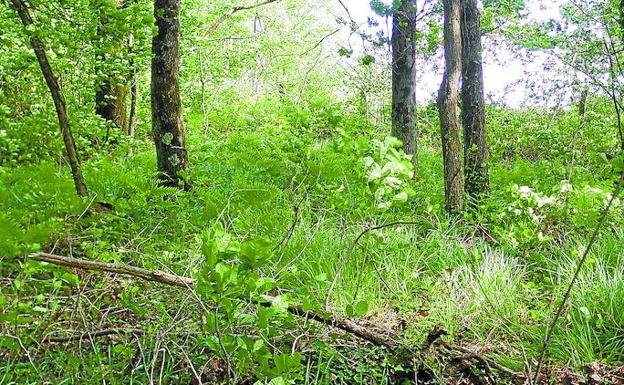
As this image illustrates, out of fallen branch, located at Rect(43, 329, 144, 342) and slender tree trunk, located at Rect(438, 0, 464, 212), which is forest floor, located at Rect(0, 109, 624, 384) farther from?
slender tree trunk, located at Rect(438, 0, 464, 212)

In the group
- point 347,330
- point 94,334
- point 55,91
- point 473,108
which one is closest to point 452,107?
point 473,108

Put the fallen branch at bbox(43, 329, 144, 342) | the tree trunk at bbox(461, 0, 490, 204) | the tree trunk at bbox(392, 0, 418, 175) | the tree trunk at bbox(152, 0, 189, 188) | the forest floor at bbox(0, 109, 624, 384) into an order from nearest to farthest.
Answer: the forest floor at bbox(0, 109, 624, 384) < the fallen branch at bbox(43, 329, 144, 342) < the tree trunk at bbox(152, 0, 189, 188) < the tree trunk at bbox(461, 0, 490, 204) < the tree trunk at bbox(392, 0, 418, 175)

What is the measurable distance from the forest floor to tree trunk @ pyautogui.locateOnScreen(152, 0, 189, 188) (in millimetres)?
409

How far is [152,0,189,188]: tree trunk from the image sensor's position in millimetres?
5430

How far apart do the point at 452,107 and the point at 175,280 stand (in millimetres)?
3567

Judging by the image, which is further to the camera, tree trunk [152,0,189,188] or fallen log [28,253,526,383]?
tree trunk [152,0,189,188]

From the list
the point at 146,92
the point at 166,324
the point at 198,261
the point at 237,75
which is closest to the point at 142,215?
the point at 198,261

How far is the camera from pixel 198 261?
3.21 meters

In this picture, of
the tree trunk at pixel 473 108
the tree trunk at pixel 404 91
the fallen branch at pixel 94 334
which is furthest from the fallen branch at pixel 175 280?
the tree trunk at pixel 404 91

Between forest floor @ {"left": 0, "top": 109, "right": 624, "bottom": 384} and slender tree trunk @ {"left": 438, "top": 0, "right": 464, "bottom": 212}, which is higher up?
slender tree trunk @ {"left": 438, "top": 0, "right": 464, "bottom": 212}

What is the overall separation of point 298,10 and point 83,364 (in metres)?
25.6

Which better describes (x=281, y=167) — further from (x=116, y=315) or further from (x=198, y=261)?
(x=116, y=315)

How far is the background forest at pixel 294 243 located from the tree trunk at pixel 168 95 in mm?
20

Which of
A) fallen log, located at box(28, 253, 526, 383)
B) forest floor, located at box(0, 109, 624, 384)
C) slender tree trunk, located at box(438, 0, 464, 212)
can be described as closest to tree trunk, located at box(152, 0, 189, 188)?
forest floor, located at box(0, 109, 624, 384)
